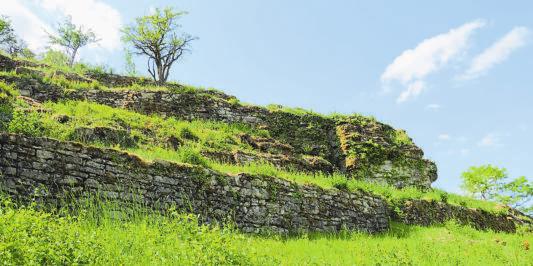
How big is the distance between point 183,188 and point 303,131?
13.4m

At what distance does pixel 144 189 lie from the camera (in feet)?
31.9

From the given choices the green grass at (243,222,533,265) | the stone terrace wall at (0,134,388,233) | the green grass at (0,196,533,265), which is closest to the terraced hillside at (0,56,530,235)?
the stone terrace wall at (0,134,388,233)

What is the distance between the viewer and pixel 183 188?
10.3m

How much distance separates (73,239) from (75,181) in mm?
3469

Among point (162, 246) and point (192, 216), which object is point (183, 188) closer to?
point (192, 216)

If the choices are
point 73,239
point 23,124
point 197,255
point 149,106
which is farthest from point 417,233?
point 149,106

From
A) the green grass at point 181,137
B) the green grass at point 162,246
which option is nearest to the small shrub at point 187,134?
the green grass at point 181,137

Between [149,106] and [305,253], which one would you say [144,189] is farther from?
[149,106]

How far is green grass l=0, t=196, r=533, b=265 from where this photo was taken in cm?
546

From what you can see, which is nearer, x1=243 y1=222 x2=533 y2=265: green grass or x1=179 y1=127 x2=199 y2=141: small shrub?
x1=243 y1=222 x2=533 y2=265: green grass

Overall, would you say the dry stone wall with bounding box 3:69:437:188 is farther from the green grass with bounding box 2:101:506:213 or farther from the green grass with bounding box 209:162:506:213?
the green grass with bounding box 209:162:506:213

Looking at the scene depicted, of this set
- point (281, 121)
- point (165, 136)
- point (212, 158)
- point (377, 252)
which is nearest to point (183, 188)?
point (377, 252)

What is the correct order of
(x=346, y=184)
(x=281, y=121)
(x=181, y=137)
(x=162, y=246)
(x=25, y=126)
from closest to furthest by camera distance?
(x=162, y=246) < (x=25, y=126) < (x=346, y=184) < (x=181, y=137) < (x=281, y=121)

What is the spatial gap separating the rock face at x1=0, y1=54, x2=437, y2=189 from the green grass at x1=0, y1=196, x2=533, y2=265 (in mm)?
9116
